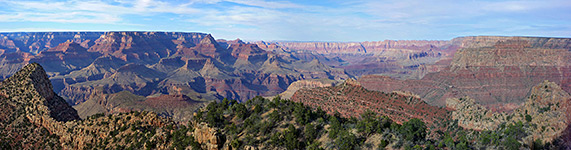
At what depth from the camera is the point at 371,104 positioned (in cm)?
7219

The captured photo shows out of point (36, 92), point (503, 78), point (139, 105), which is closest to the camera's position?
point (36, 92)

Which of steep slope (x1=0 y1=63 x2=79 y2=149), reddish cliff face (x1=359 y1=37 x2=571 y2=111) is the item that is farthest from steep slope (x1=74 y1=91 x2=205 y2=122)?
reddish cliff face (x1=359 y1=37 x2=571 y2=111)

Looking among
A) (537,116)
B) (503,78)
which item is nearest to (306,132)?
(537,116)

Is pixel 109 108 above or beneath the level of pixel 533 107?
beneath

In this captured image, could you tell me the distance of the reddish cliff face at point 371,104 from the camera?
67.2 metres

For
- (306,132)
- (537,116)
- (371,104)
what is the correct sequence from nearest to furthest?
(306,132) < (537,116) < (371,104)

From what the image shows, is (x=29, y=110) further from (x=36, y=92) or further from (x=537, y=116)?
(x=537, y=116)

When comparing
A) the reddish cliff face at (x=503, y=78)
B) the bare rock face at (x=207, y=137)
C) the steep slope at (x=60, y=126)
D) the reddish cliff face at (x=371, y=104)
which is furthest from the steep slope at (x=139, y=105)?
the bare rock face at (x=207, y=137)

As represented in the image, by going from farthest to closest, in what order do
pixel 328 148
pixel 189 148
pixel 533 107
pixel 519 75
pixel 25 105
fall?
pixel 519 75, pixel 533 107, pixel 25 105, pixel 189 148, pixel 328 148

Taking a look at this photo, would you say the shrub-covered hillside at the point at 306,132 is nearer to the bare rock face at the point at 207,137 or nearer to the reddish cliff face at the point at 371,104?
the bare rock face at the point at 207,137

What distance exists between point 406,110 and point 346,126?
37321 mm

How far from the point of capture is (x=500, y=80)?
181m

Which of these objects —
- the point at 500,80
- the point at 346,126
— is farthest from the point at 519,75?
the point at 346,126

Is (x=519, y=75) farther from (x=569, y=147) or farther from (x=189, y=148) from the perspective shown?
(x=189, y=148)
